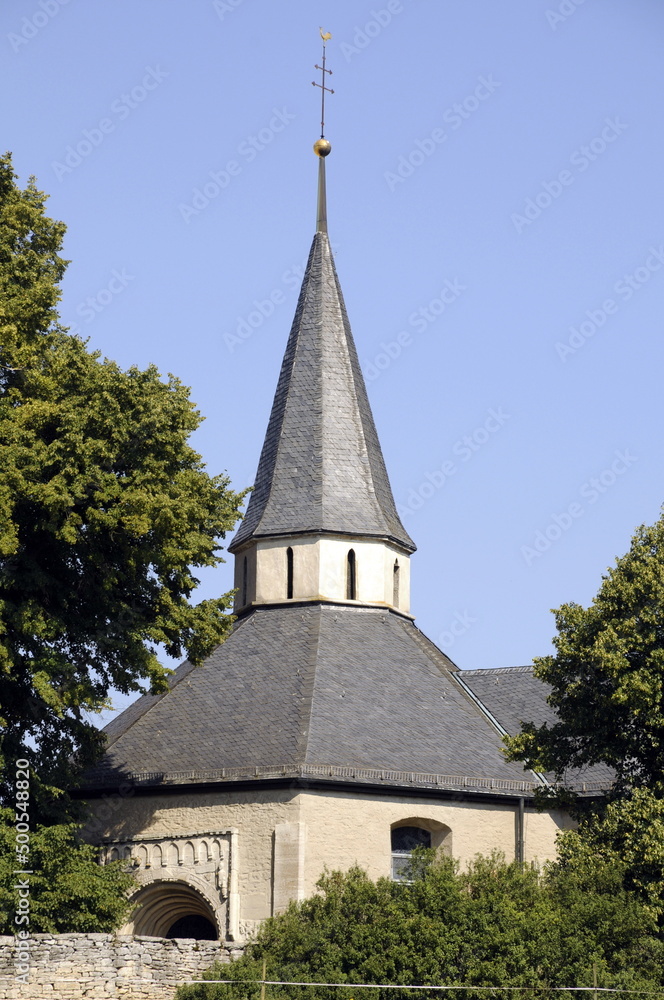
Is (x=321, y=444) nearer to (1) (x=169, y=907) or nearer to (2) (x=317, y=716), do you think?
(2) (x=317, y=716)

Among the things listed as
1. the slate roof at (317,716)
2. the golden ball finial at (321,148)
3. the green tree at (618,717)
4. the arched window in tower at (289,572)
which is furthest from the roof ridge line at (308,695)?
the golden ball finial at (321,148)

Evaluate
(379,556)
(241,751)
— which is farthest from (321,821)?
(379,556)

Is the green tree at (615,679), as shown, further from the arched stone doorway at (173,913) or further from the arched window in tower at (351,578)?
the arched window in tower at (351,578)

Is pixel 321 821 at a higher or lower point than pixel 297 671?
lower

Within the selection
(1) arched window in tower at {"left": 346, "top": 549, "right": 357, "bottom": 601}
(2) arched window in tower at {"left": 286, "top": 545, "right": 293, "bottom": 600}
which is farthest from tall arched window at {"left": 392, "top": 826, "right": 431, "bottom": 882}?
(2) arched window in tower at {"left": 286, "top": 545, "right": 293, "bottom": 600}

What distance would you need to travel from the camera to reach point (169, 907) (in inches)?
1299

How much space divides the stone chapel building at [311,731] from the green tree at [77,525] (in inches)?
128

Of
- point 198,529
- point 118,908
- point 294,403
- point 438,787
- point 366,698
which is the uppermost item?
point 294,403

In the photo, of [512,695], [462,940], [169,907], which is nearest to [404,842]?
[169,907]

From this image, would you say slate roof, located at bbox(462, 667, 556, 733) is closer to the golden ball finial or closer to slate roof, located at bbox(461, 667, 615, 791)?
slate roof, located at bbox(461, 667, 615, 791)

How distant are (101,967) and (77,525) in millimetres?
8018

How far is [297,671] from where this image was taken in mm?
34812

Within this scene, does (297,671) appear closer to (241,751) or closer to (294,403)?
(241,751)

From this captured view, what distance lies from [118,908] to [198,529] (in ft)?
24.1
